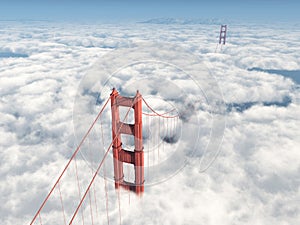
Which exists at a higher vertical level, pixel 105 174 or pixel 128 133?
pixel 128 133

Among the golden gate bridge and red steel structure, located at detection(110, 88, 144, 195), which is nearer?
red steel structure, located at detection(110, 88, 144, 195)

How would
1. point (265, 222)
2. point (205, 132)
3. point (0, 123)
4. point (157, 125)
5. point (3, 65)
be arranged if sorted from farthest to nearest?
point (3, 65) < point (0, 123) < point (157, 125) < point (205, 132) < point (265, 222)

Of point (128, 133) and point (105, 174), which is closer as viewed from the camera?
point (128, 133)

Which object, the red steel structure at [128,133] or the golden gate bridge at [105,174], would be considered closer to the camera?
Result: the red steel structure at [128,133]

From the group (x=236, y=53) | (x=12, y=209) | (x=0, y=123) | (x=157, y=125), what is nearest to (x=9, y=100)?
(x=0, y=123)

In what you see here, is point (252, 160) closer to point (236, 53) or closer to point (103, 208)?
point (103, 208)
